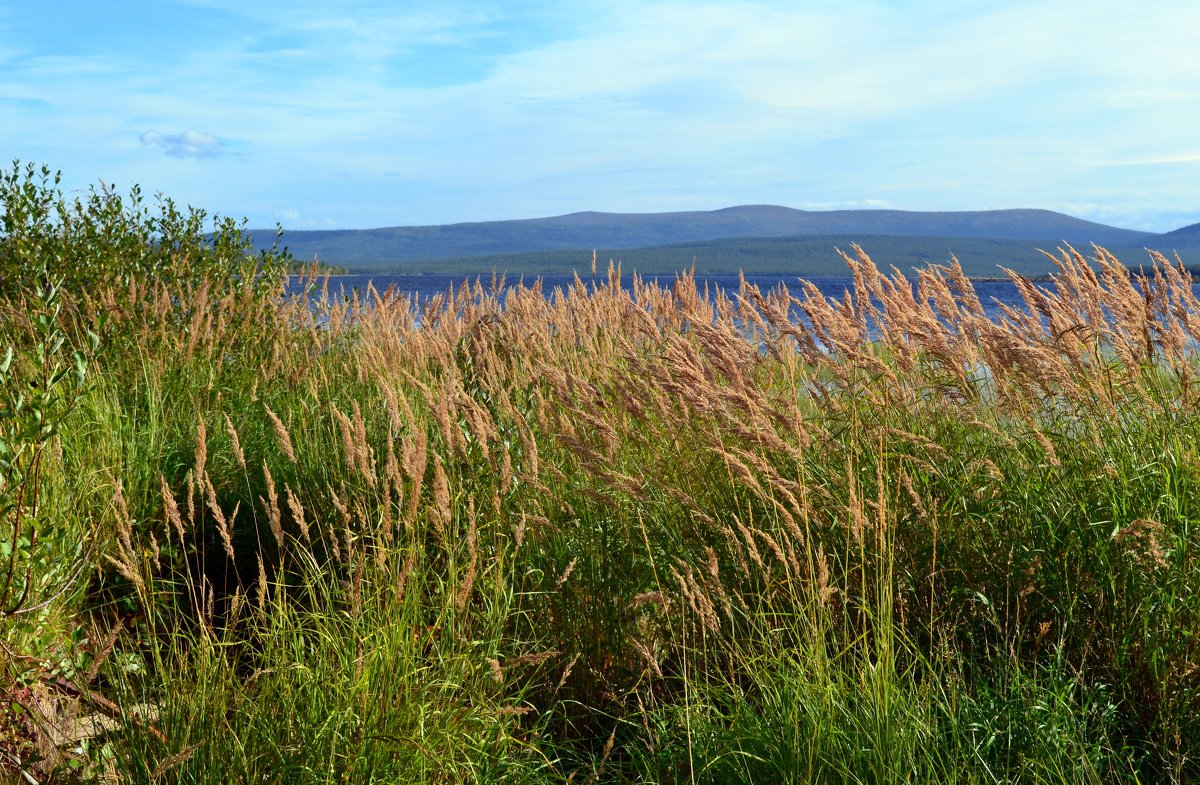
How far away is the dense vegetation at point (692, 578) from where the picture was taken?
2617mm

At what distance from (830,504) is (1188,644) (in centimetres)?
113

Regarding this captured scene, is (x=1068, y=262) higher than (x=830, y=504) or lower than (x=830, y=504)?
higher

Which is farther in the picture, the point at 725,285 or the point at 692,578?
the point at 725,285

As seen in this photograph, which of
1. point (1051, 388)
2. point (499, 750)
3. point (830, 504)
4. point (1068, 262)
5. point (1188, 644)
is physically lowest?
point (499, 750)

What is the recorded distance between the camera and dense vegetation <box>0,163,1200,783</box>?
2617mm

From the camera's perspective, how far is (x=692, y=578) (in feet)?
8.57

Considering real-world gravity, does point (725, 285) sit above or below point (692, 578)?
above

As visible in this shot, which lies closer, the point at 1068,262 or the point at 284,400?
the point at 1068,262

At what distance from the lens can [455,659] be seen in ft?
9.09

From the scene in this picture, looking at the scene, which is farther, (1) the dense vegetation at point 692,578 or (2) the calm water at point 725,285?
(2) the calm water at point 725,285

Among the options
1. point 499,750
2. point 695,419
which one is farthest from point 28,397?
point 695,419

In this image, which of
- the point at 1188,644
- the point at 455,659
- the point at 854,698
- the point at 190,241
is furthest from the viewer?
the point at 190,241

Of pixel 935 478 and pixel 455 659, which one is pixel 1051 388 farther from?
pixel 455 659

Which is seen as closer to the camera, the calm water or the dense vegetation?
the dense vegetation
